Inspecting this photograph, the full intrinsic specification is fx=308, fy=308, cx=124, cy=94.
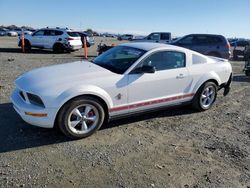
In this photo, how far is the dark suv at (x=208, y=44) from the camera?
16375 mm

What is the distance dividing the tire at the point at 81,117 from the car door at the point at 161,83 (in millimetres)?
683

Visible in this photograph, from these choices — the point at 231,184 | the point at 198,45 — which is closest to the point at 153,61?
the point at 231,184

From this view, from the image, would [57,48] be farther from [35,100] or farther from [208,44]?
[35,100]

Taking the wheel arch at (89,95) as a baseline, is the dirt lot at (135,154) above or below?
below

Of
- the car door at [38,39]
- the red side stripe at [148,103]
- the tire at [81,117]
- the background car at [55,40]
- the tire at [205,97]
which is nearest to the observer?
the tire at [81,117]

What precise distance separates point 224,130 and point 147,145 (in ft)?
5.88

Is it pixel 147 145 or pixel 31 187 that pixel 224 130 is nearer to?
pixel 147 145

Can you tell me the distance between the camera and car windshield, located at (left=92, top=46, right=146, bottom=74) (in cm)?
570

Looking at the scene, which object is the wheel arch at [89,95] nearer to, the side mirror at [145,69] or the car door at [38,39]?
the side mirror at [145,69]

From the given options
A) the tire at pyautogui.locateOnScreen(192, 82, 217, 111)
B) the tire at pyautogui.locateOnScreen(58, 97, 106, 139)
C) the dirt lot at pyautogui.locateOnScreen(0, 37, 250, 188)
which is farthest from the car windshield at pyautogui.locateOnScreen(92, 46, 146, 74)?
the tire at pyautogui.locateOnScreen(192, 82, 217, 111)

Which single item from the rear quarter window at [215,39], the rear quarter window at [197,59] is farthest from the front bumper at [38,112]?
the rear quarter window at [215,39]

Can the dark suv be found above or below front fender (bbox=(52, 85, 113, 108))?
above

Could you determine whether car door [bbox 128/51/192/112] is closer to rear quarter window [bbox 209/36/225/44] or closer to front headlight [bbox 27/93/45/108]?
front headlight [bbox 27/93/45/108]

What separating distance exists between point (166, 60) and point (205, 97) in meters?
1.45
